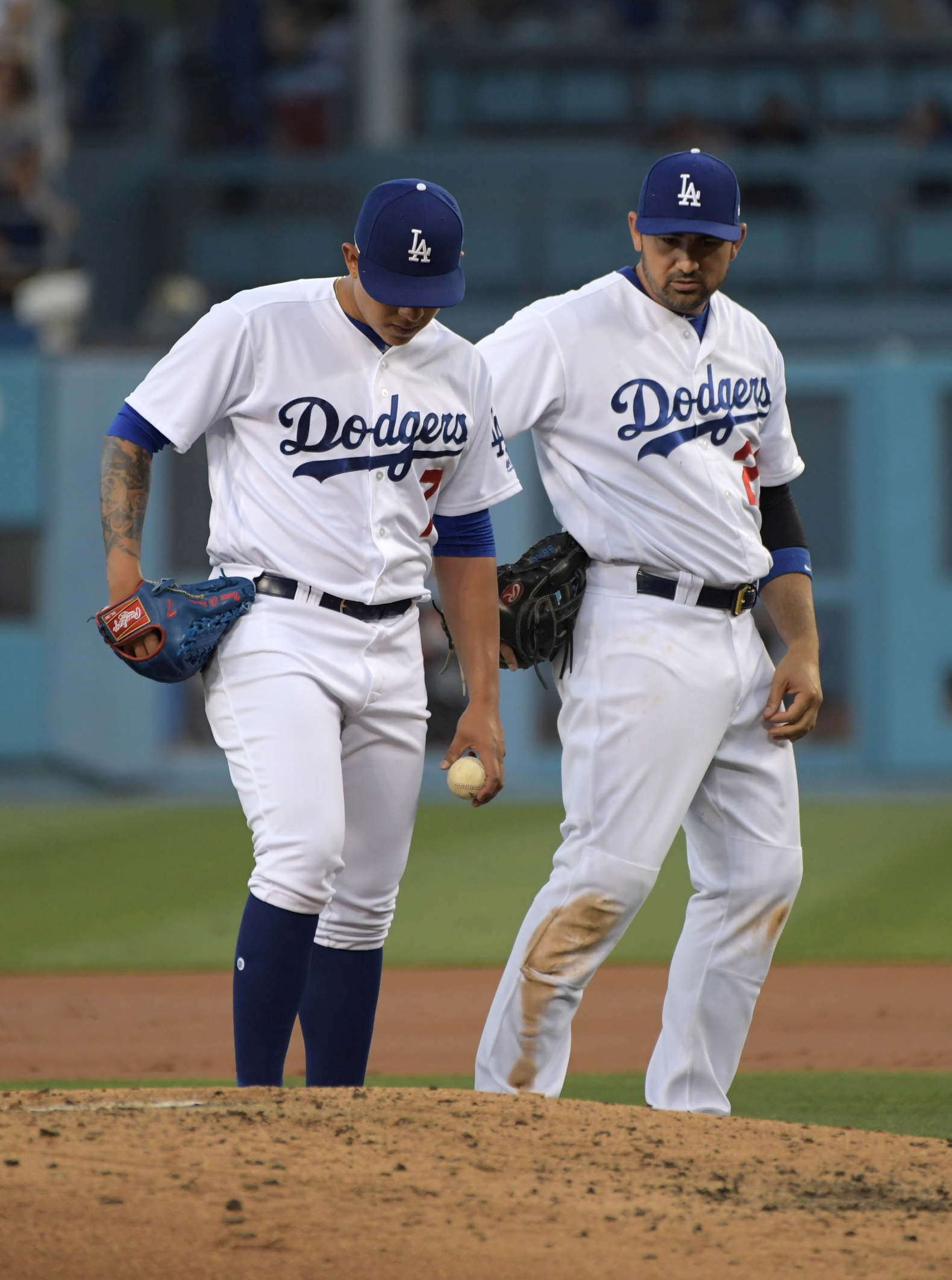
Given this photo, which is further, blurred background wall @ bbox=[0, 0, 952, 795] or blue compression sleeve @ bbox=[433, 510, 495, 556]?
blurred background wall @ bbox=[0, 0, 952, 795]

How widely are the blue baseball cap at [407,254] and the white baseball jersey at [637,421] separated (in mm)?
324

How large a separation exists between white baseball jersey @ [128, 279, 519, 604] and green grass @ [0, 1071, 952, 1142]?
Result: 1.31m

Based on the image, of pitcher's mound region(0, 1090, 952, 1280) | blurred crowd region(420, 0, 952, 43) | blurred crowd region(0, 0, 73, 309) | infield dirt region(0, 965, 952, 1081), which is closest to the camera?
pitcher's mound region(0, 1090, 952, 1280)

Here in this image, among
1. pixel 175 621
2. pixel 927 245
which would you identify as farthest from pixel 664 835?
pixel 927 245

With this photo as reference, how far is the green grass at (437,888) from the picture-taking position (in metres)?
6.96

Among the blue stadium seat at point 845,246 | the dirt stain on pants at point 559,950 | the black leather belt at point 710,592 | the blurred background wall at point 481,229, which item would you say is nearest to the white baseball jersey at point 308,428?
the black leather belt at point 710,592

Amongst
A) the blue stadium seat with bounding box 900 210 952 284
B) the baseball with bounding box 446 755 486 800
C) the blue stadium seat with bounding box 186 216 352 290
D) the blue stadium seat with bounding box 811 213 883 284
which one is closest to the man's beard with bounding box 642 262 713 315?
the baseball with bounding box 446 755 486 800

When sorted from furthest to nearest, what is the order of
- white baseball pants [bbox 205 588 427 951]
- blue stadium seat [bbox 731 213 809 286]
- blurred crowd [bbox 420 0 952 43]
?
blurred crowd [bbox 420 0 952 43]
blue stadium seat [bbox 731 213 809 286]
white baseball pants [bbox 205 588 427 951]

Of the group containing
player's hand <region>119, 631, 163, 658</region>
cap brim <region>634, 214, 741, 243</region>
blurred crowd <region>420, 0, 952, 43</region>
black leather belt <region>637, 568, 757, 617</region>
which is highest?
blurred crowd <region>420, 0, 952, 43</region>

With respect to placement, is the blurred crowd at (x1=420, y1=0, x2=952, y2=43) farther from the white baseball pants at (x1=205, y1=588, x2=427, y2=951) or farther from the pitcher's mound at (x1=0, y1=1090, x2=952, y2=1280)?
the pitcher's mound at (x1=0, y1=1090, x2=952, y2=1280)

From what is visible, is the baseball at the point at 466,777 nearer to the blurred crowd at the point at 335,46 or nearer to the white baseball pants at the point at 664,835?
the white baseball pants at the point at 664,835

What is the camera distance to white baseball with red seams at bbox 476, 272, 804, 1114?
3.78 meters

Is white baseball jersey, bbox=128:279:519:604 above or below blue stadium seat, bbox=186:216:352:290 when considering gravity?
below

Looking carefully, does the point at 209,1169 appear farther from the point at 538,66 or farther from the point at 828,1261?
the point at 538,66
